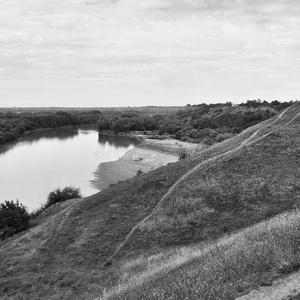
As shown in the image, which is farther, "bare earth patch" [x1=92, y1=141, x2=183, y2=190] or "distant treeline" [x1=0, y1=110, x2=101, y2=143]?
"distant treeline" [x1=0, y1=110, x2=101, y2=143]

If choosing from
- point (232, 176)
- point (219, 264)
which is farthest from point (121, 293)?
point (232, 176)

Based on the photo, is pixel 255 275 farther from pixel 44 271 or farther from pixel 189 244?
pixel 44 271

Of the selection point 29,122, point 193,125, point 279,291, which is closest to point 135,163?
point 279,291

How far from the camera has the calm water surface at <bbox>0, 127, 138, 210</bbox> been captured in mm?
40594

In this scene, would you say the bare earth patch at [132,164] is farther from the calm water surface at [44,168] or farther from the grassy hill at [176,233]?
the grassy hill at [176,233]

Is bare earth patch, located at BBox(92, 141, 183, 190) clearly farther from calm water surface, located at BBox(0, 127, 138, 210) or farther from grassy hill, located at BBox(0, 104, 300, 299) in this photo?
grassy hill, located at BBox(0, 104, 300, 299)

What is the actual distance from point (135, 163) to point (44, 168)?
15524mm

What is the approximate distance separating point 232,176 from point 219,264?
1498 cm

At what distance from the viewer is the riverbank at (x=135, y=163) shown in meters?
46.3

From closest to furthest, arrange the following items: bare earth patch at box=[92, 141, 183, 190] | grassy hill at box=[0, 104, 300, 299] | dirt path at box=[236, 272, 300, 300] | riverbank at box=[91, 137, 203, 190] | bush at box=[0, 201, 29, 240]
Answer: dirt path at box=[236, 272, 300, 300], grassy hill at box=[0, 104, 300, 299], bush at box=[0, 201, 29, 240], bare earth patch at box=[92, 141, 183, 190], riverbank at box=[91, 137, 203, 190]

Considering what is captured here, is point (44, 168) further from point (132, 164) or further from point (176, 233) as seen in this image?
point (176, 233)

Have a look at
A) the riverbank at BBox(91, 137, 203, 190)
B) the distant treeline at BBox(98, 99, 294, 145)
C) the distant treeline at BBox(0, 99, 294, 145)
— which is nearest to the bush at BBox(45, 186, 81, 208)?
the riverbank at BBox(91, 137, 203, 190)

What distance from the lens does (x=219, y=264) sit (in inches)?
279

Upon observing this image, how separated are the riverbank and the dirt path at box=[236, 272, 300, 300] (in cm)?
3655
